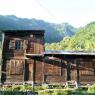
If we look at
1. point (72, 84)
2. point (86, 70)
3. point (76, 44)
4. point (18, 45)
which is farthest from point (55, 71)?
point (76, 44)

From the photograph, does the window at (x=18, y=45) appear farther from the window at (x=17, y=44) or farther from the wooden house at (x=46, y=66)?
the wooden house at (x=46, y=66)

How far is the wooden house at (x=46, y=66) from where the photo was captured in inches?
1507

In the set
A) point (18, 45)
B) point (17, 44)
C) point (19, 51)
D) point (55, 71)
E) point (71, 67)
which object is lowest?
point (55, 71)

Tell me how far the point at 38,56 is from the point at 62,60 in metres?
3.21

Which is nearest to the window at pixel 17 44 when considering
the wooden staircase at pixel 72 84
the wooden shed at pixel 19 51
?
the wooden shed at pixel 19 51

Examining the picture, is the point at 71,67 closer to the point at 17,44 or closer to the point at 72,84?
the point at 72,84

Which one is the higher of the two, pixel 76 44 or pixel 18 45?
pixel 76 44

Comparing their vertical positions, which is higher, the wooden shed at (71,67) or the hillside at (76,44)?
the hillside at (76,44)

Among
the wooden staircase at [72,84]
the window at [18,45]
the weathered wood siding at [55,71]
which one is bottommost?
the wooden staircase at [72,84]

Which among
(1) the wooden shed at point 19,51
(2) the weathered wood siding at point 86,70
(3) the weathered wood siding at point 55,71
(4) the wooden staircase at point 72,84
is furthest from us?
(1) the wooden shed at point 19,51

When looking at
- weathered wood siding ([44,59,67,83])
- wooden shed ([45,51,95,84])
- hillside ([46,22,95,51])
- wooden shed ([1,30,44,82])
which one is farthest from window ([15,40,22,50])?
hillside ([46,22,95,51])

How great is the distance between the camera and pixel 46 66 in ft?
126

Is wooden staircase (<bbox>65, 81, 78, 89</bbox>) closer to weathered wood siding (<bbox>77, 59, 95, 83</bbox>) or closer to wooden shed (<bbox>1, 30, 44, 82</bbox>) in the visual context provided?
weathered wood siding (<bbox>77, 59, 95, 83</bbox>)

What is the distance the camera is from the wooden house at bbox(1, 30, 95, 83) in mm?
38281
